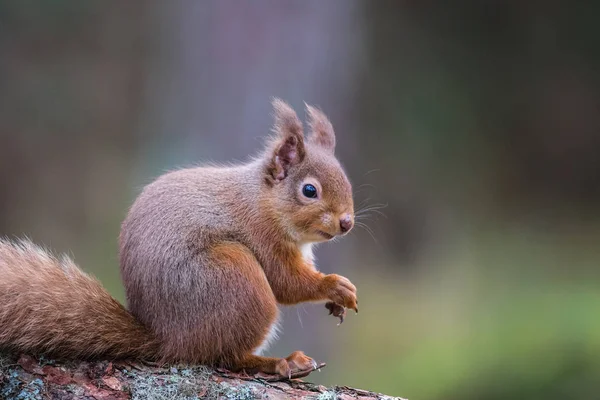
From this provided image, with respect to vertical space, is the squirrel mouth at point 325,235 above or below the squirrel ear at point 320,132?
below

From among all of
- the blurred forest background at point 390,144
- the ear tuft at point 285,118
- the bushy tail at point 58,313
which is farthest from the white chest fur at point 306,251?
the blurred forest background at point 390,144

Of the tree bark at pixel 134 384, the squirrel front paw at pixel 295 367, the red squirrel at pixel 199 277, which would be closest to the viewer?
the tree bark at pixel 134 384

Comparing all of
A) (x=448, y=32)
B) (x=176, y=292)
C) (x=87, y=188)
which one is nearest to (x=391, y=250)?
(x=448, y=32)

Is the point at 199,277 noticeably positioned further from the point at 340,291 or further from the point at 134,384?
the point at 340,291

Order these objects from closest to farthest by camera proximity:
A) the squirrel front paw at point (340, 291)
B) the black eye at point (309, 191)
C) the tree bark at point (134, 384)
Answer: the tree bark at point (134, 384), the squirrel front paw at point (340, 291), the black eye at point (309, 191)

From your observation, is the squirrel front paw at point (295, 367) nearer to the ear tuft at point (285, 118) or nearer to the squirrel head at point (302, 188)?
the squirrel head at point (302, 188)

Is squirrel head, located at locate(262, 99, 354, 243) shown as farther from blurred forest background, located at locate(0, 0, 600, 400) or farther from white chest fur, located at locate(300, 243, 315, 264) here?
blurred forest background, located at locate(0, 0, 600, 400)

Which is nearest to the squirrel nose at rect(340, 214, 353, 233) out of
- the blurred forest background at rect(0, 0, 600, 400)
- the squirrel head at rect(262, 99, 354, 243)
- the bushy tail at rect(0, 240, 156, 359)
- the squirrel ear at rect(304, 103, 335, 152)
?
the squirrel head at rect(262, 99, 354, 243)
